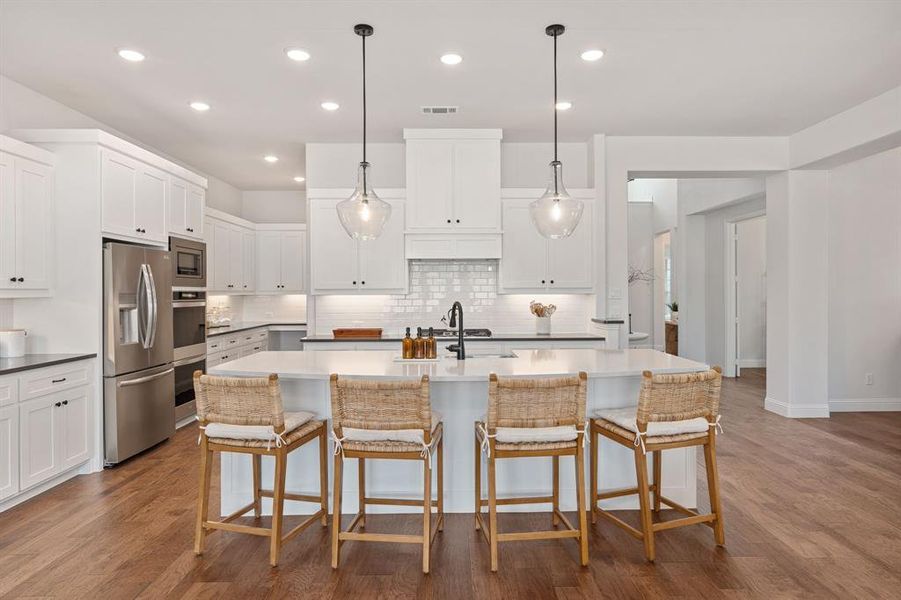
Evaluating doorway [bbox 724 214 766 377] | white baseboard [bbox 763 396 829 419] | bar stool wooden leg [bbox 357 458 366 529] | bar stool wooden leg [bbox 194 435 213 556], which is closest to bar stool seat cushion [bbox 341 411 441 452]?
bar stool wooden leg [bbox 357 458 366 529]

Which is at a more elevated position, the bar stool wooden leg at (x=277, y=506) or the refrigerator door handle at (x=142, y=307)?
the refrigerator door handle at (x=142, y=307)

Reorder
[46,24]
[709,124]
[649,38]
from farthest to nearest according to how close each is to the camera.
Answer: [709,124] < [649,38] < [46,24]

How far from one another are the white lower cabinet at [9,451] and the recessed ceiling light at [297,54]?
2819 millimetres

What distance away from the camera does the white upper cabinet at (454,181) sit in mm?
5539

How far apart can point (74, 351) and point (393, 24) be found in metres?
3.30

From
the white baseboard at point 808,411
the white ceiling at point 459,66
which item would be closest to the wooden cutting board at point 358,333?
the white ceiling at point 459,66

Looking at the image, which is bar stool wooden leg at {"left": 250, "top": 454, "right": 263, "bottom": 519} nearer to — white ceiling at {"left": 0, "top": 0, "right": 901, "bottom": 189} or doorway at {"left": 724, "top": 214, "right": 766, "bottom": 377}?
white ceiling at {"left": 0, "top": 0, "right": 901, "bottom": 189}

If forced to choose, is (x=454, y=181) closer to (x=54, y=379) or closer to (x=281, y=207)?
(x=54, y=379)

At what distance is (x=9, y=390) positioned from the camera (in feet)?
11.0

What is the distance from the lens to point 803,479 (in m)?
3.93

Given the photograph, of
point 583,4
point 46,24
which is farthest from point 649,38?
point 46,24

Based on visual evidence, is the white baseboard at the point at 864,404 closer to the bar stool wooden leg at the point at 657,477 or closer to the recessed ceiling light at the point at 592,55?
the bar stool wooden leg at the point at 657,477

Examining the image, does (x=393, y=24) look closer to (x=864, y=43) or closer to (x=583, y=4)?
(x=583, y=4)

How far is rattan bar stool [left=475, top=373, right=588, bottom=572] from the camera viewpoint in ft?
8.48
